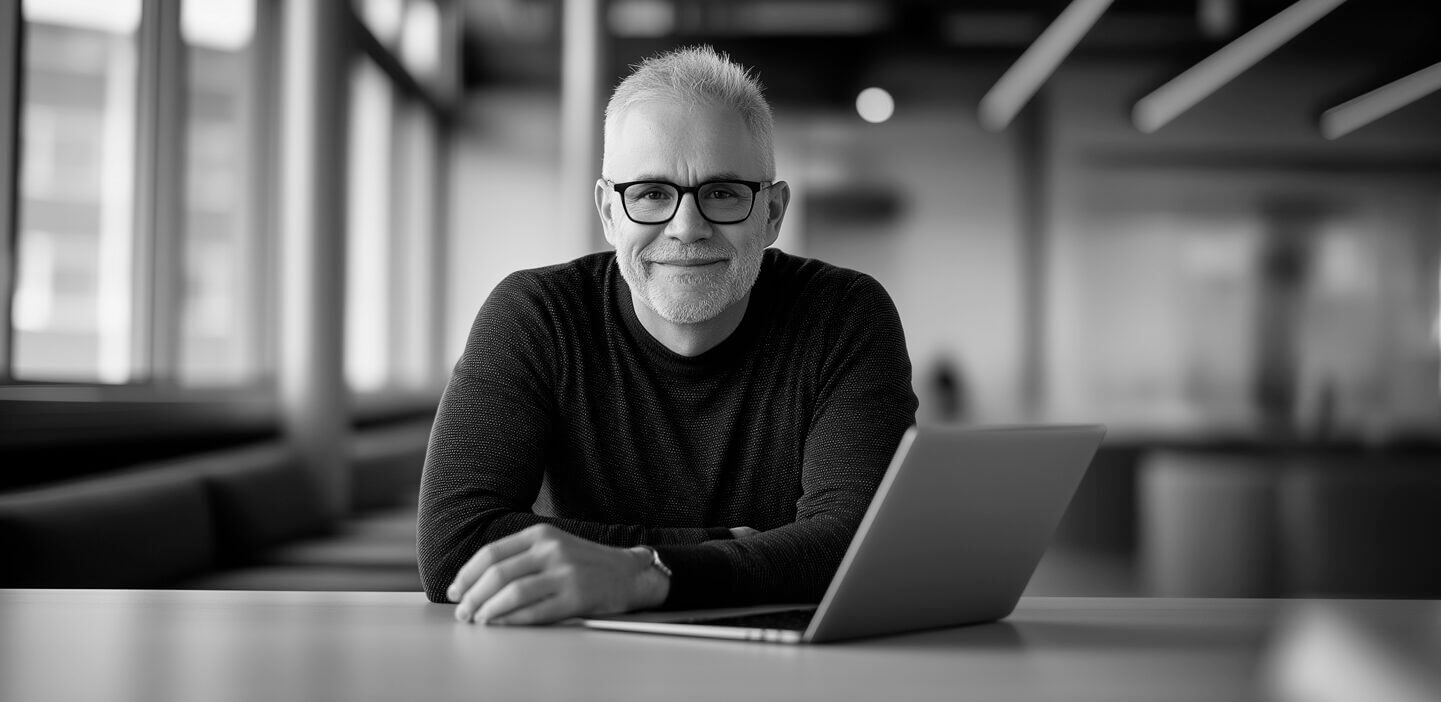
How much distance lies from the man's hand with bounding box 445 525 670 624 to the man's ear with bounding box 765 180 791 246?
669 millimetres

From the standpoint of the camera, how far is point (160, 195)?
4.30 metres

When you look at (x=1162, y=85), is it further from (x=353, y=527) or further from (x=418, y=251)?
(x=353, y=527)

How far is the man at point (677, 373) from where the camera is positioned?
1519 millimetres

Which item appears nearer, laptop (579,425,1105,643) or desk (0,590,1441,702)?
desk (0,590,1441,702)

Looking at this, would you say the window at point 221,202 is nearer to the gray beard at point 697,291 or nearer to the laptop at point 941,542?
the gray beard at point 697,291

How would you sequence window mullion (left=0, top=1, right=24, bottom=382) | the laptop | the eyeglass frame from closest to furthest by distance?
the laptop, the eyeglass frame, window mullion (left=0, top=1, right=24, bottom=382)

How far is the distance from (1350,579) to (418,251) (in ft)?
16.4

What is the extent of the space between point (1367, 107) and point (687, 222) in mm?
7573

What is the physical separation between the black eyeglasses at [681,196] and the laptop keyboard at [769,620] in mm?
545

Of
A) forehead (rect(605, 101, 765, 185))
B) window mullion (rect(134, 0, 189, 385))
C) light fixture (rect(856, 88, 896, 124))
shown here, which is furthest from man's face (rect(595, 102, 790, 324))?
light fixture (rect(856, 88, 896, 124))

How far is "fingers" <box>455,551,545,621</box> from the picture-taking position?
1.12 metres

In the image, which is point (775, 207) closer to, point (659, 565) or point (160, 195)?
point (659, 565)

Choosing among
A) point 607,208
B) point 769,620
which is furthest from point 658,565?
point 607,208

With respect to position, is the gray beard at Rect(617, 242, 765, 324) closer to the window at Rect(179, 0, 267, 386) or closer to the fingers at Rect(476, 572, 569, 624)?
the fingers at Rect(476, 572, 569, 624)
